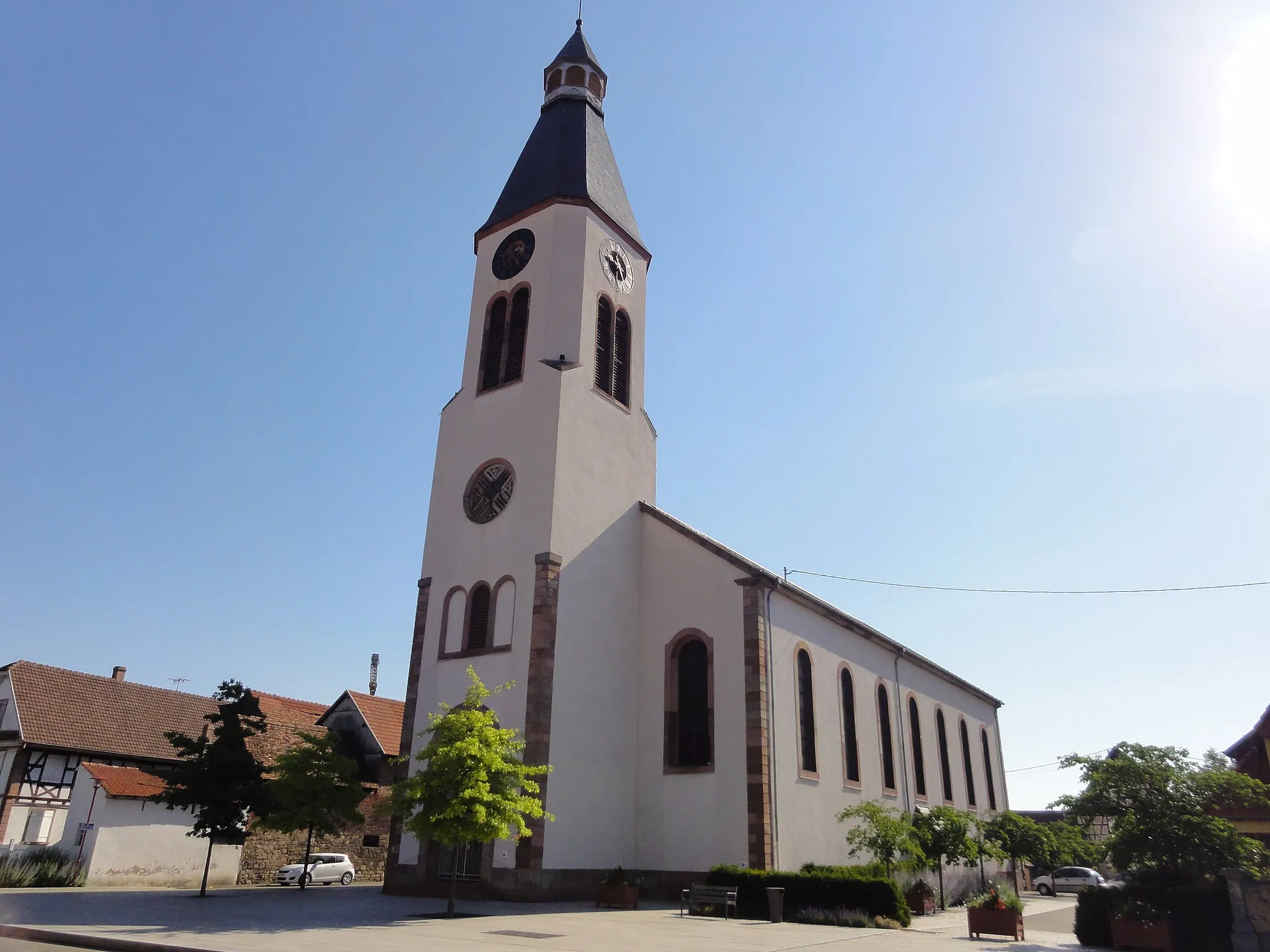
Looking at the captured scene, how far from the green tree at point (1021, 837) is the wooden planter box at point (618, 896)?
1689 centimetres

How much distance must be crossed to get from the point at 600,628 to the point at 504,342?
9582mm

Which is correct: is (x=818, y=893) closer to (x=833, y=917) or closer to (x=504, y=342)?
(x=833, y=917)

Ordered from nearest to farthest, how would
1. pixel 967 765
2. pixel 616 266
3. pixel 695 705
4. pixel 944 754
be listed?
pixel 695 705
pixel 616 266
pixel 944 754
pixel 967 765

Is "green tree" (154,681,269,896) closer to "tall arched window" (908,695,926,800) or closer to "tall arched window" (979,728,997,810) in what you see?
"tall arched window" (908,695,926,800)

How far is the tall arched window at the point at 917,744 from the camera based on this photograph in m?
30.9

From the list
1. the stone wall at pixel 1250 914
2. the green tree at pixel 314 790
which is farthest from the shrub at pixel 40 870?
the stone wall at pixel 1250 914

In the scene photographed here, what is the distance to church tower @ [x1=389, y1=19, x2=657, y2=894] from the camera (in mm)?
21375

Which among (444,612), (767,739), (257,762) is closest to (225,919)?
(257,762)

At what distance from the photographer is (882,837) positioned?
21.7m

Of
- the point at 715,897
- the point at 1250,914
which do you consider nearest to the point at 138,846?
the point at 715,897

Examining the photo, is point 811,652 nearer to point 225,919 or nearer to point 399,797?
point 399,797

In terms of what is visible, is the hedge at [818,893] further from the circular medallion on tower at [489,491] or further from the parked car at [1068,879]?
the parked car at [1068,879]

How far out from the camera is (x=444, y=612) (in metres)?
24.2

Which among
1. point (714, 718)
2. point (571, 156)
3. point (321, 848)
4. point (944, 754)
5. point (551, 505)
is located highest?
point (571, 156)
